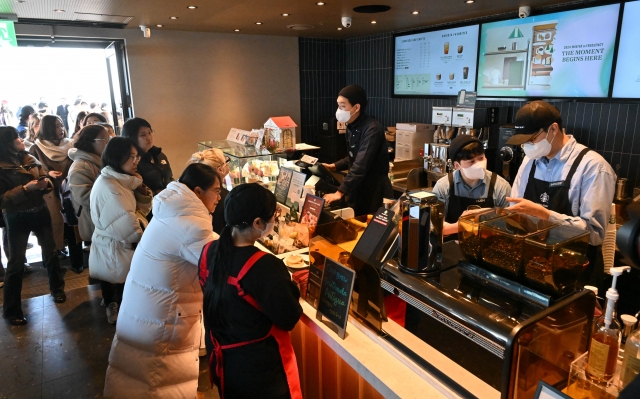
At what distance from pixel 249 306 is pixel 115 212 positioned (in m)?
1.79

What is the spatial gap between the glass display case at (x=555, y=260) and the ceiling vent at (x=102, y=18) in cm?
459

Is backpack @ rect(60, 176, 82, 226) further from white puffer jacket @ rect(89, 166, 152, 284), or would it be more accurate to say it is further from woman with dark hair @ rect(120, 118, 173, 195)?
white puffer jacket @ rect(89, 166, 152, 284)

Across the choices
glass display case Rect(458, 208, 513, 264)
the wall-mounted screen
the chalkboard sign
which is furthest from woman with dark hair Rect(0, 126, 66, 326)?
the wall-mounted screen

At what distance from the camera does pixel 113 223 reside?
9.46ft

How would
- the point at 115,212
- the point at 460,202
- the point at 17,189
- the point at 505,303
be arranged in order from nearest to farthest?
the point at 505,303, the point at 460,202, the point at 115,212, the point at 17,189

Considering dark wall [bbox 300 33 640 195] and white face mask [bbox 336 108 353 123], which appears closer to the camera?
white face mask [bbox 336 108 353 123]

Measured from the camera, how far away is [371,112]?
21.1 ft

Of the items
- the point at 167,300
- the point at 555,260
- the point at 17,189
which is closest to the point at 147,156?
the point at 17,189

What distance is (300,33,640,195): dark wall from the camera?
11.9ft

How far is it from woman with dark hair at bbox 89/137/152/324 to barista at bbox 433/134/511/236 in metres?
2.01

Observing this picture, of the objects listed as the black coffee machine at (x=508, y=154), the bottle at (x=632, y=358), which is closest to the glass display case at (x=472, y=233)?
the bottle at (x=632, y=358)

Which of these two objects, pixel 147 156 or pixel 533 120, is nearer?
pixel 533 120

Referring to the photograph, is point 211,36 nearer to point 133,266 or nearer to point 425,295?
point 133,266

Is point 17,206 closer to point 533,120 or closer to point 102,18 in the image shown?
point 102,18
